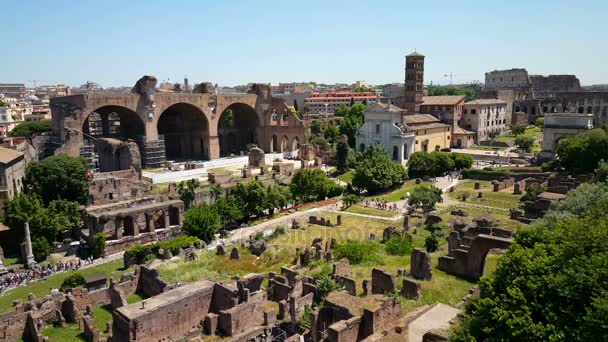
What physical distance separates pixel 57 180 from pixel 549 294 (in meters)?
43.1

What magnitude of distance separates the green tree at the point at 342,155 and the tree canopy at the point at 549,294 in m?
48.5

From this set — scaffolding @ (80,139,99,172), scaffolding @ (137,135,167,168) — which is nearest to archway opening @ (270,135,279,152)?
scaffolding @ (137,135,167,168)

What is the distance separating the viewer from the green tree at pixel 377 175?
5116cm

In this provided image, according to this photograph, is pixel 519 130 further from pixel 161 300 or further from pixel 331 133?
pixel 161 300

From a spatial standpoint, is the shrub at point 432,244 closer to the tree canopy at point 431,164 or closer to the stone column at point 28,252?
the tree canopy at point 431,164

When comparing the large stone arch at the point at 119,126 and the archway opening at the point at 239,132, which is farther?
the archway opening at the point at 239,132

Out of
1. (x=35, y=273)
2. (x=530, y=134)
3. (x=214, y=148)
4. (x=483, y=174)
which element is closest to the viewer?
(x=35, y=273)

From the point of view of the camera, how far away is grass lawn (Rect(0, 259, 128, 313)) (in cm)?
2895

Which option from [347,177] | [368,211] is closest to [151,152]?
[347,177]

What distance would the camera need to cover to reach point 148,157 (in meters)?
68.1

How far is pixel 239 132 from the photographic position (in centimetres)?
8569

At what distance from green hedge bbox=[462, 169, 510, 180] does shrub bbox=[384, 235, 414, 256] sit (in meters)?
27.1

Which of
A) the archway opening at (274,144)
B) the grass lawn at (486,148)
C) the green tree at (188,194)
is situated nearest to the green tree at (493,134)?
the grass lawn at (486,148)

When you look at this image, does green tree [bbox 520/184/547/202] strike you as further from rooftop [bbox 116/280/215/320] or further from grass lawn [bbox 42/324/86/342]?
grass lawn [bbox 42/324/86/342]
